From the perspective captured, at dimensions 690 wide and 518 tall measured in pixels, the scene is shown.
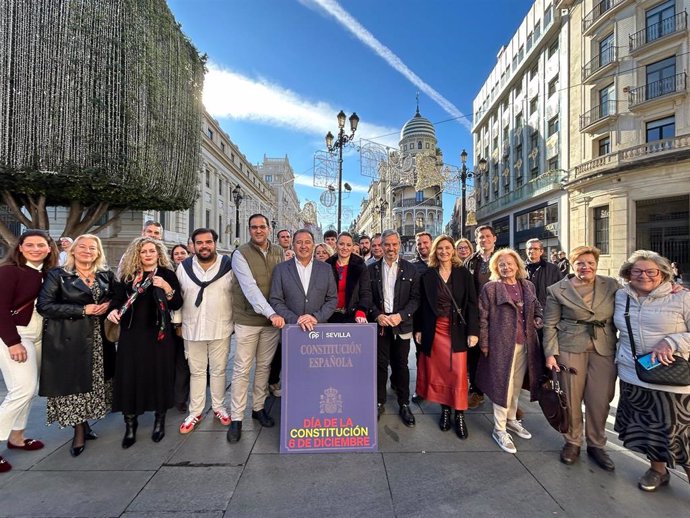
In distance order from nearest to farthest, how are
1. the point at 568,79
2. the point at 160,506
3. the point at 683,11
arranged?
the point at 160,506 → the point at 683,11 → the point at 568,79

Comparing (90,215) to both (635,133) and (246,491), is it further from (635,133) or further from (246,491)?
(635,133)

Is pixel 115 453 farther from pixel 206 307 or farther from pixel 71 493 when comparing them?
pixel 206 307

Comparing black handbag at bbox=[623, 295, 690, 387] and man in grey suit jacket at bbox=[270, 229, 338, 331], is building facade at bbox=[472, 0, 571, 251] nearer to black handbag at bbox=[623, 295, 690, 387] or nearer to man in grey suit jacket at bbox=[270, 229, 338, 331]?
black handbag at bbox=[623, 295, 690, 387]

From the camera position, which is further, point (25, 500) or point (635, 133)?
point (635, 133)

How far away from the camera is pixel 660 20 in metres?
19.6

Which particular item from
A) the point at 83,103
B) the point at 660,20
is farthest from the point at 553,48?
the point at 83,103

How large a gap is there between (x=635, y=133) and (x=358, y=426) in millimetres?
27259

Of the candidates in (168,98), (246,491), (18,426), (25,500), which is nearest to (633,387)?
(246,491)

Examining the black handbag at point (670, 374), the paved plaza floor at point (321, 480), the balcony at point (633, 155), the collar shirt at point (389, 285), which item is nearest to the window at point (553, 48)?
the balcony at point (633, 155)

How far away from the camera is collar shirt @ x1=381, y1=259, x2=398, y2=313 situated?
3980 mm

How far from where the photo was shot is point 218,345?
3.80 m

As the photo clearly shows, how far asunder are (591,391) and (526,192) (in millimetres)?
30944

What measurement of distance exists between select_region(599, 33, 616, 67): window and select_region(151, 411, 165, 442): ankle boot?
3105cm

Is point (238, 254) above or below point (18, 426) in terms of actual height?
above
